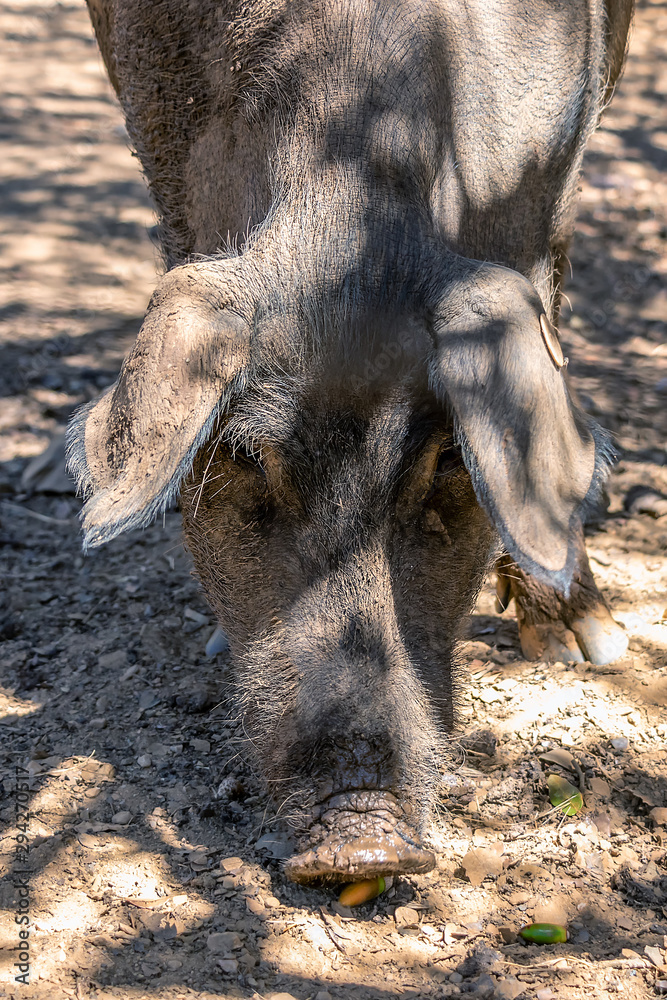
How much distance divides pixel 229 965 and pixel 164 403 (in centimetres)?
136

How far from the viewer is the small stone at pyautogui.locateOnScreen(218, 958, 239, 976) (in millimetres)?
2480

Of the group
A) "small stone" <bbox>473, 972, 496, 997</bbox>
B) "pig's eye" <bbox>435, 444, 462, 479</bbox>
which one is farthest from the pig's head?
"small stone" <bbox>473, 972, 496, 997</bbox>

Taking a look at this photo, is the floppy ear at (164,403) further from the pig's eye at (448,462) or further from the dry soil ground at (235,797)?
the dry soil ground at (235,797)

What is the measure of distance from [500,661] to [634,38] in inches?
338

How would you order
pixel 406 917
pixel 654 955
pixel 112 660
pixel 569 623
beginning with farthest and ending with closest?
pixel 569 623 → pixel 112 660 → pixel 406 917 → pixel 654 955

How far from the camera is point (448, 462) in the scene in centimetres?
269

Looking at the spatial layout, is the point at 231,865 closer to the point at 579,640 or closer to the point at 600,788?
the point at 600,788

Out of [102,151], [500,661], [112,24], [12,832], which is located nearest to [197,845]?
[12,832]

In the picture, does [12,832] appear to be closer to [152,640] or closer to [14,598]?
[152,640]

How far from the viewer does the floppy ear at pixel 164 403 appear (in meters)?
2.40

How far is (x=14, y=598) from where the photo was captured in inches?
160

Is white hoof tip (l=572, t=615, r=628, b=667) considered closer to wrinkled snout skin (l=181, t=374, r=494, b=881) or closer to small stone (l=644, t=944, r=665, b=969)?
wrinkled snout skin (l=181, t=374, r=494, b=881)

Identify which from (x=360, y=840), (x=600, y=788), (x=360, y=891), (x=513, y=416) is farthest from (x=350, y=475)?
(x=600, y=788)

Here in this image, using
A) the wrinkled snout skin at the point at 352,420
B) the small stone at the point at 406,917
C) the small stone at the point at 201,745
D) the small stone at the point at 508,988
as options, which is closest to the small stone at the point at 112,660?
the small stone at the point at 201,745
